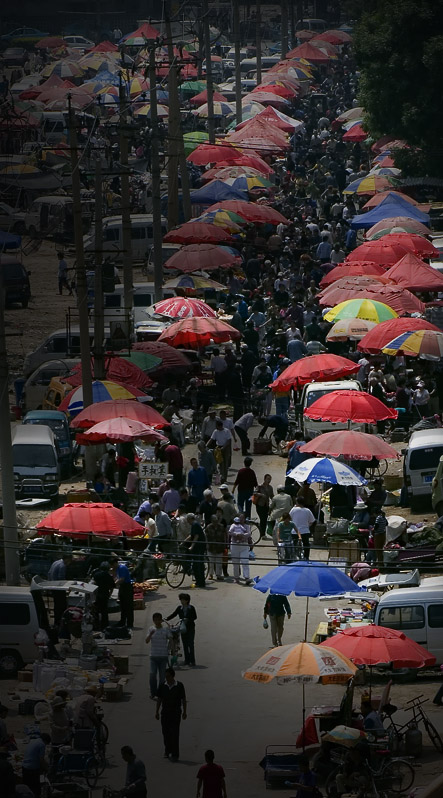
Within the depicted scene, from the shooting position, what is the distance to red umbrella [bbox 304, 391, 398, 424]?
101 feet

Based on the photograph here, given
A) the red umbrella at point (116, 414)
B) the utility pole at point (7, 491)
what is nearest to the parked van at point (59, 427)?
the red umbrella at point (116, 414)

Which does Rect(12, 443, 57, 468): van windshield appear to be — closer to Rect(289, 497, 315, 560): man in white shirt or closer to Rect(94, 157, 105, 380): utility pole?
Rect(94, 157, 105, 380): utility pole

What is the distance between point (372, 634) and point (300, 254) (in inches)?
1178

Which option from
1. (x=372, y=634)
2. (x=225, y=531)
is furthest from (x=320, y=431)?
(x=372, y=634)

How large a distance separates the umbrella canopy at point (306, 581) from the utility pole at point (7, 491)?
16.3ft

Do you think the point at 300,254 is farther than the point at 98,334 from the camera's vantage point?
Yes

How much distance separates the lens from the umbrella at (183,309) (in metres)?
39.2

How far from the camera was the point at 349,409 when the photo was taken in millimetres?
30719

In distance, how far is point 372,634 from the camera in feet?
70.1

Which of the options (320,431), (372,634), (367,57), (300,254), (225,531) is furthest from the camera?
(367,57)

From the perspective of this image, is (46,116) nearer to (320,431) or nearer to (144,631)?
(320,431)

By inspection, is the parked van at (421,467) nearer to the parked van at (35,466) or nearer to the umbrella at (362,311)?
the parked van at (35,466)

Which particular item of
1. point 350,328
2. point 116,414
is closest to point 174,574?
point 116,414

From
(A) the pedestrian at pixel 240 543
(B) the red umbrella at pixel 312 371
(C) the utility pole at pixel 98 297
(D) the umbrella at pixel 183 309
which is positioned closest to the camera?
(A) the pedestrian at pixel 240 543
